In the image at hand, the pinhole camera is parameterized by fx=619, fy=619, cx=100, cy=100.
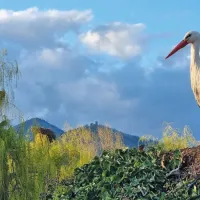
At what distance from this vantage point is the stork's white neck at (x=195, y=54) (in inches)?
499

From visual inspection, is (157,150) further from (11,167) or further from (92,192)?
(11,167)

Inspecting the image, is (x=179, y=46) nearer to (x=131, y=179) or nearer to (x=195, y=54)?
(x=195, y=54)

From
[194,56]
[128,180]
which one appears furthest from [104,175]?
[194,56]

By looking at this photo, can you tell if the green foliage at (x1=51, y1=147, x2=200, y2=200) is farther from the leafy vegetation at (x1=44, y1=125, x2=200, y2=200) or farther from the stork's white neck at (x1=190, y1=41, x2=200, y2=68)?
the stork's white neck at (x1=190, y1=41, x2=200, y2=68)

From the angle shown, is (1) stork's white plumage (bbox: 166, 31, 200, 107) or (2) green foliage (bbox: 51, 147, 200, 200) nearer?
(2) green foliage (bbox: 51, 147, 200, 200)

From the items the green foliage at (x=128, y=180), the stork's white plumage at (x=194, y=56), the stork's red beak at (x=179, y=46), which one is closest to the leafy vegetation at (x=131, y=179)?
the green foliage at (x=128, y=180)

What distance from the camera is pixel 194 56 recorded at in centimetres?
1277

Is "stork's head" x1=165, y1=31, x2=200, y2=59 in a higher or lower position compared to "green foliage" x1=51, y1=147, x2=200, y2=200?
higher

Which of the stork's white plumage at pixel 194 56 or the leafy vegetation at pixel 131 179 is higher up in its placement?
the stork's white plumage at pixel 194 56

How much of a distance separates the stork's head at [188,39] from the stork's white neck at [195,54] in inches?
4.5

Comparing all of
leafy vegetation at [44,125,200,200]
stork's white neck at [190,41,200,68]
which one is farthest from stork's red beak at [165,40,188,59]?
leafy vegetation at [44,125,200,200]

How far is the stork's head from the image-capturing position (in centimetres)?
1309

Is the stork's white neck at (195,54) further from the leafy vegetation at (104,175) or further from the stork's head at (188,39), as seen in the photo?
the leafy vegetation at (104,175)

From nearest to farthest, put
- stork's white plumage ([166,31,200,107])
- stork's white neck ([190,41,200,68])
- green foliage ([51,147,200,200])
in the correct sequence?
1. green foliage ([51,147,200,200])
2. stork's white plumage ([166,31,200,107])
3. stork's white neck ([190,41,200,68])
